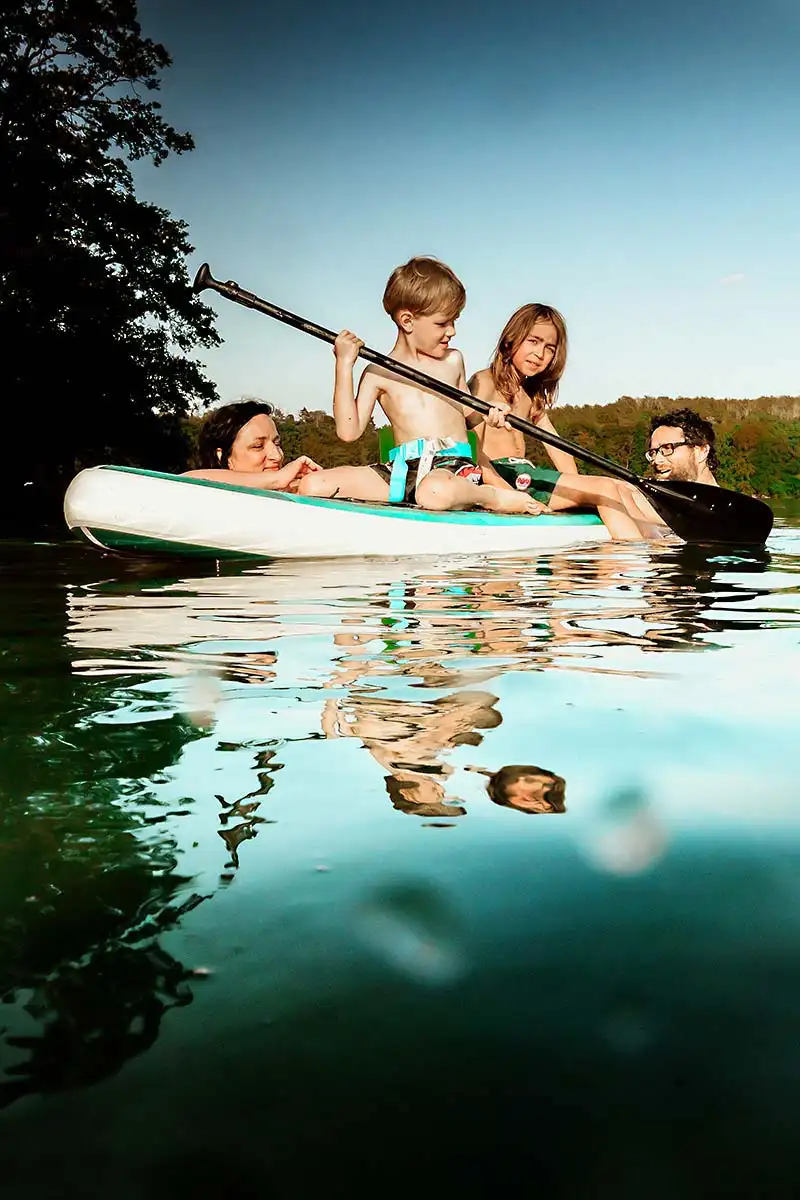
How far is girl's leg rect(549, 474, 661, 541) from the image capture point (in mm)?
6898

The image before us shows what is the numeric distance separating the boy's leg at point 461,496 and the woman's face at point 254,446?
1065 millimetres

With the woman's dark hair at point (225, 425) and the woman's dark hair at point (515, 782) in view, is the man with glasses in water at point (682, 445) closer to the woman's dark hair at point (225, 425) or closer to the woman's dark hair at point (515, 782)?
the woman's dark hair at point (225, 425)

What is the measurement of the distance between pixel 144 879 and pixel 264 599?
2733 mm

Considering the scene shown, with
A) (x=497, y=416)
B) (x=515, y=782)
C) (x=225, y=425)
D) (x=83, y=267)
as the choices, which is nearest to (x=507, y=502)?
(x=497, y=416)

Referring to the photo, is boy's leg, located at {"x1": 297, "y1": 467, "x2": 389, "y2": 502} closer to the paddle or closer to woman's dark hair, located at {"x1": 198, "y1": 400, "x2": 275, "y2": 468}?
woman's dark hair, located at {"x1": 198, "y1": 400, "x2": 275, "y2": 468}

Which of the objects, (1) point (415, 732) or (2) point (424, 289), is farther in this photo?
(2) point (424, 289)

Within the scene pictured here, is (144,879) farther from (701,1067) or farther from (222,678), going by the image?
(222,678)

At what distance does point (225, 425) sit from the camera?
6492mm

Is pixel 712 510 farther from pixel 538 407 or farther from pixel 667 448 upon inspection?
pixel 538 407

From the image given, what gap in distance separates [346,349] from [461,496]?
107cm

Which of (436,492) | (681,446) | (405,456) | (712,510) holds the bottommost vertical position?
(712,510)

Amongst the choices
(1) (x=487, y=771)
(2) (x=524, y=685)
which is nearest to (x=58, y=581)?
(2) (x=524, y=685)

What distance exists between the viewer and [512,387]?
24.2ft

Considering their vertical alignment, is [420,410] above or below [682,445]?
above
